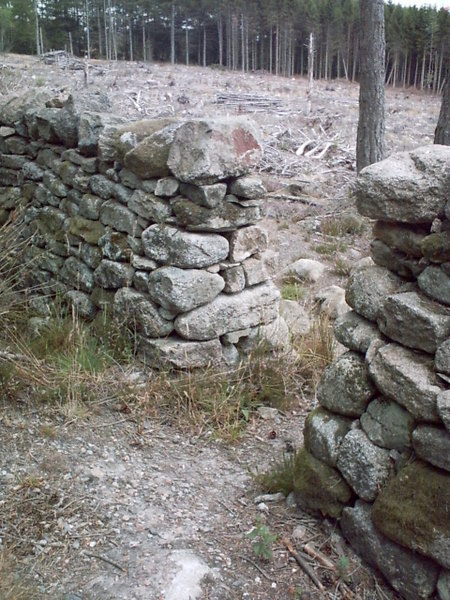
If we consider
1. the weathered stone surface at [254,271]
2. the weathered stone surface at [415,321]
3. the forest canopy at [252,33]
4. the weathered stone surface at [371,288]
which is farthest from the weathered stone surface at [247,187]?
the forest canopy at [252,33]

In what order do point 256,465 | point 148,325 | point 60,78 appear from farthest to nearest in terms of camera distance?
point 60,78 → point 148,325 → point 256,465

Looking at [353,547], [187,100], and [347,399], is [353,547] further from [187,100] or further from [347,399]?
[187,100]

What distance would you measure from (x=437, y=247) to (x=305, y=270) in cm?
466

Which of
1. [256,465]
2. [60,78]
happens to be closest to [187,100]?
[60,78]

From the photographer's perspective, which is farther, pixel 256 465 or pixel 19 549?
pixel 256 465

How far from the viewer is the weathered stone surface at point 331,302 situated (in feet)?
Result: 19.0

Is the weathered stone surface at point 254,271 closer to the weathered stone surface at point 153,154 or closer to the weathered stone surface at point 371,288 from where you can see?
the weathered stone surface at point 153,154

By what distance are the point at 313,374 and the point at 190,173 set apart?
5.48 ft

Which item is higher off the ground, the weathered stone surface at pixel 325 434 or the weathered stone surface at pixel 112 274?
the weathered stone surface at pixel 112 274

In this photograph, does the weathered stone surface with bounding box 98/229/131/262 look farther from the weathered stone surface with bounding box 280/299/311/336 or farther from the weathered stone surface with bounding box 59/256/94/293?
the weathered stone surface with bounding box 280/299/311/336

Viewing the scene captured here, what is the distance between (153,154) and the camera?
4.25 metres

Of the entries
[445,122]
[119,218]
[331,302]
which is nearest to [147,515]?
[119,218]

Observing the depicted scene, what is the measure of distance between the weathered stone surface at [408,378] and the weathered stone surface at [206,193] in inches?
72.6

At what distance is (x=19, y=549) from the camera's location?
9.05 feet
